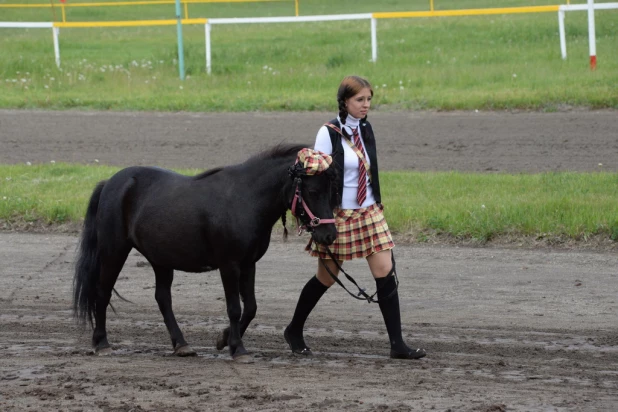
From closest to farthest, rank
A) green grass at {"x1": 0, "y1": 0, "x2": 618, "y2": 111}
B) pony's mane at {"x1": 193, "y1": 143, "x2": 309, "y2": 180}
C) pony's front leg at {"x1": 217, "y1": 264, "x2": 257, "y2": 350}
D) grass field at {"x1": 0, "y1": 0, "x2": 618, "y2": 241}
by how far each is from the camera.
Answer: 1. pony's mane at {"x1": 193, "y1": 143, "x2": 309, "y2": 180}
2. pony's front leg at {"x1": 217, "y1": 264, "x2": 257, "y2": 350}
3. grass field at {"x1": 0, "y1": 0, "x2": 618, "y2": 241}
4. green grass at {"x1": 0, "y1": 0, "x2": 618, "y2": 111}

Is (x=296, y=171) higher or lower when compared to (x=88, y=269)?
higher

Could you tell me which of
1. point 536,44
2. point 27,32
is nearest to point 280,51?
point 536,44

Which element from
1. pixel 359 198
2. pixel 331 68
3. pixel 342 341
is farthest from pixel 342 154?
pixel 331 68

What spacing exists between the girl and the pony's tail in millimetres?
1580

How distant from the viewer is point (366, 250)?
6031 millimetres

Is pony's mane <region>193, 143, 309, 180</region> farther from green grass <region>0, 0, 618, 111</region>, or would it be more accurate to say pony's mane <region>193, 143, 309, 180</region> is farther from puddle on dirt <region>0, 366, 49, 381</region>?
green grass <region>0, 0, 618, 111</region>

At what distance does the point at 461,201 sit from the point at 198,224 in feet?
14.7

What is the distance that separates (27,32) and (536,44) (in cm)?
1675

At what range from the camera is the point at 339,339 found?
668 cm

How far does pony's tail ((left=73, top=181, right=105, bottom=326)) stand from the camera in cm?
670

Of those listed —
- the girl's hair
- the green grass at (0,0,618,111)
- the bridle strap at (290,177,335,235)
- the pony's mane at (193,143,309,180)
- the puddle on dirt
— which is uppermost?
the green grass at (0,0,618,111)

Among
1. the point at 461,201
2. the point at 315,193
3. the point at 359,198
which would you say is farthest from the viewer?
the point at 461,201

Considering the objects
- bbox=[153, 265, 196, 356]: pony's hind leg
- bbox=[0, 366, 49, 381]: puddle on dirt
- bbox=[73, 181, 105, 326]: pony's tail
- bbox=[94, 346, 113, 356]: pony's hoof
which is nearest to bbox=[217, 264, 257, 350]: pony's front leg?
bbox=[153, 265, 196, 356]: pony's hind leg

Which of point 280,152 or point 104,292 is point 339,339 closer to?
point 280,152
